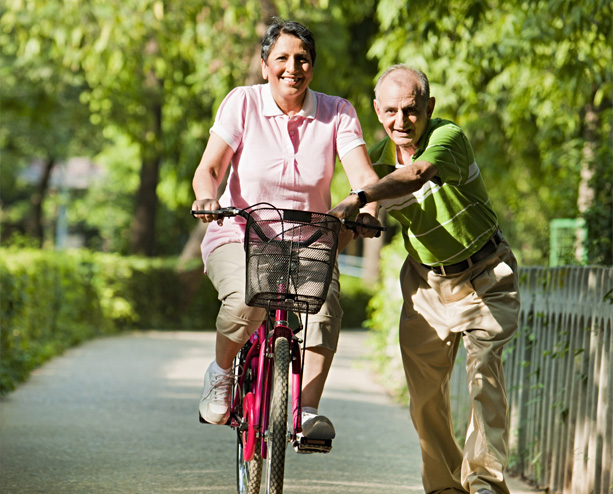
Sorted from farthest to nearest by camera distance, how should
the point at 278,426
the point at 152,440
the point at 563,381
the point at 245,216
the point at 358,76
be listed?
the point at 358,76
the point at 152,440
the point at 563,381
the point at 278,426
the point at 245,216

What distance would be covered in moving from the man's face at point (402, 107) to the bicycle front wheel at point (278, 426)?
1.10 meters

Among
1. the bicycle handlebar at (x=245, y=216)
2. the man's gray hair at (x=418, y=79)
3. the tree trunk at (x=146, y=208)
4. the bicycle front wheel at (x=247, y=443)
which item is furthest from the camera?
the tree trunk at (x=146, y=208)

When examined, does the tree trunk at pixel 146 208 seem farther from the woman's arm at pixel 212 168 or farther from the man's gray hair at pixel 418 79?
the man's gray hair at pixel 418 79

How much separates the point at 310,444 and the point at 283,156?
4.18 ft

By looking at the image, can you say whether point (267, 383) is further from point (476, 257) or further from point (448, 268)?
point (476, 257)

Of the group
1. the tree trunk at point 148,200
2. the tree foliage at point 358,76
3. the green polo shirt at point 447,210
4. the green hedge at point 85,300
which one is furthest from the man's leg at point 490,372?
the tree trunk at point 148,200

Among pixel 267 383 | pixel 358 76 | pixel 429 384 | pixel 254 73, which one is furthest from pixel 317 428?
pixel 358 76

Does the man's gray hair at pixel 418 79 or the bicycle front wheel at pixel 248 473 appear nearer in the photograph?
the man's gray hair at pixel 418 79

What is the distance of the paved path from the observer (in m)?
6.06

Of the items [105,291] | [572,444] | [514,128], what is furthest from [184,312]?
[572,444]

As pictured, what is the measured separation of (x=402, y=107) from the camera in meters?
4.57

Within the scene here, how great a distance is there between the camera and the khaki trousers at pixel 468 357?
4.64m

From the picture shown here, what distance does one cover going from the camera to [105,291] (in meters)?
20.7

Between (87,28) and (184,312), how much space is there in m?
7.94
